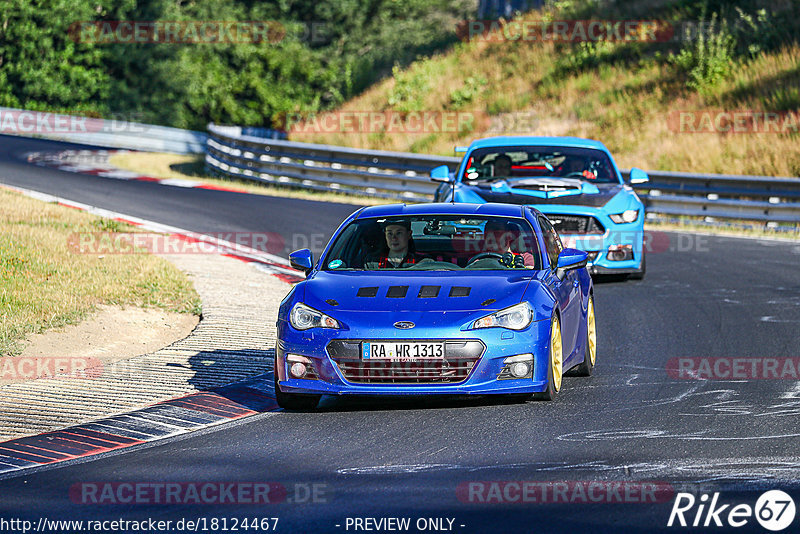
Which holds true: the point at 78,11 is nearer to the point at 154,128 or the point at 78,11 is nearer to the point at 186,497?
the point at 154,128

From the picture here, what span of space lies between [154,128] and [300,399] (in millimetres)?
36468

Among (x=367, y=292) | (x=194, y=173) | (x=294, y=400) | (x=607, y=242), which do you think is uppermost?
(x=367, y=292)

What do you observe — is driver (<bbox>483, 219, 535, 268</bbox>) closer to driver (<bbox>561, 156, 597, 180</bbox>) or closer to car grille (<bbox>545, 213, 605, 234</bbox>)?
car grille (<bbox>545, 213, 605, 234</bbox>)

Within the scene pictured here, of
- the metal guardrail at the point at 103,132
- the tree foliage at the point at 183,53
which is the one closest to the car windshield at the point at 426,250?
the metal guardrail at the point at 103,132

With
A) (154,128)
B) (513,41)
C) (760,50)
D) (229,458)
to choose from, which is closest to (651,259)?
(229,458)

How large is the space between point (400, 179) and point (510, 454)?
19.2 metres

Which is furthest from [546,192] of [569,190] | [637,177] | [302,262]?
[302,262]

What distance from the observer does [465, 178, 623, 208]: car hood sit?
14.8 meters

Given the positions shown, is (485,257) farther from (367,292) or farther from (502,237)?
(367,292)

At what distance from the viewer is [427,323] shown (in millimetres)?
8094

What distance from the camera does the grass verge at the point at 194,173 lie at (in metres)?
26.8

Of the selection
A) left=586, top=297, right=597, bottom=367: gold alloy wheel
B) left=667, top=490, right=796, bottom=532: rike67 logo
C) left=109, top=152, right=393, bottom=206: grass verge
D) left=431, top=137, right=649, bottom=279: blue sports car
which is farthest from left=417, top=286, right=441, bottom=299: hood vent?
left=109, top=152, right=393, bottom=206: grass verge

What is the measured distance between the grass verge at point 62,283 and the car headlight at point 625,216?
4922mm

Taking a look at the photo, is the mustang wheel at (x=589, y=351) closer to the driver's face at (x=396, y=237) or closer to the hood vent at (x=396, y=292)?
the driver's face at (x=396, y=237)
